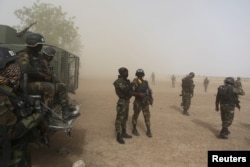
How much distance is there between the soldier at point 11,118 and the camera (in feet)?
8.21

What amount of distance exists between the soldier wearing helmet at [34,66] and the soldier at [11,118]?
139 cm

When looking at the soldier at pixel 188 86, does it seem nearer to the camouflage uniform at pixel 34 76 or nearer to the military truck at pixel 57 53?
the military truck at pixel 57 53

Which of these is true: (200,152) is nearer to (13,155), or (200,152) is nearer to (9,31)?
(13,155)

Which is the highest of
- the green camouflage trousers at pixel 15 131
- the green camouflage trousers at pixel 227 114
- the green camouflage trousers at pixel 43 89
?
the green camouflage trousers at pixel 43 89

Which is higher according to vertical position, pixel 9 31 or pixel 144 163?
pixel 9 31

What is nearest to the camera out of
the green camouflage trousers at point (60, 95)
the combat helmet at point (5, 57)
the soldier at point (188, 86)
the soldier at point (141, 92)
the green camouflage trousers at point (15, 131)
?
the green camouflage trousers at point (15, 131)

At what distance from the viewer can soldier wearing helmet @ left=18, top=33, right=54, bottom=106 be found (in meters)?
4.17

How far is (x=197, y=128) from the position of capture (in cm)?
971

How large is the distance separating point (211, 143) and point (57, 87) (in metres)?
4.82

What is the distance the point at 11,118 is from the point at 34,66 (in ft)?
6.13

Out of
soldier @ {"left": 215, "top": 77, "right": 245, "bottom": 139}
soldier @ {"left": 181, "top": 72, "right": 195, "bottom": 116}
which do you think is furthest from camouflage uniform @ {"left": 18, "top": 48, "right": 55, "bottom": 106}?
soldier @ {"left": 181, "top": 72, "right": 195, "bottom": 116}

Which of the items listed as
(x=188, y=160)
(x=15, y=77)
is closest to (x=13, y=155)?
(x=15, y=77)

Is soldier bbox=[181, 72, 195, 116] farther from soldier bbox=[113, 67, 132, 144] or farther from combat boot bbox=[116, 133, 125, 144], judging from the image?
combat boot bbox=[116, 133, 125, 144]

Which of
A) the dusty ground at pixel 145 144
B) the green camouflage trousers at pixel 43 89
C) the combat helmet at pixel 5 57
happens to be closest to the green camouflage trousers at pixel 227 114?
the dusty ground at pixel 145 144
